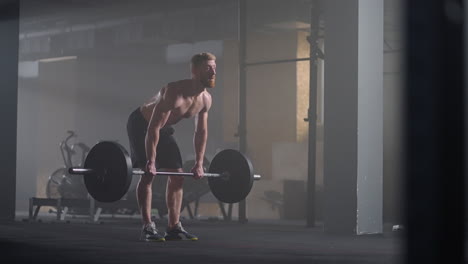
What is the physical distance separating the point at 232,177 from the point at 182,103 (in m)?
0.70

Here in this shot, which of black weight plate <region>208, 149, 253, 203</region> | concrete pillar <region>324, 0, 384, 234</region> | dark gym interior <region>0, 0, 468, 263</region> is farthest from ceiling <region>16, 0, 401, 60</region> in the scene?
black weight plate <region>208, 149, 253, 203</region>

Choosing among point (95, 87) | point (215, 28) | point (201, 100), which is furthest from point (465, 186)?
Answer: point (95, 87)

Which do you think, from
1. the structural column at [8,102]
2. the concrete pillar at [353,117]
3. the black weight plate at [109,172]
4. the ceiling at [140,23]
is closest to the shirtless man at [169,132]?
the black weight plate at [109,172]

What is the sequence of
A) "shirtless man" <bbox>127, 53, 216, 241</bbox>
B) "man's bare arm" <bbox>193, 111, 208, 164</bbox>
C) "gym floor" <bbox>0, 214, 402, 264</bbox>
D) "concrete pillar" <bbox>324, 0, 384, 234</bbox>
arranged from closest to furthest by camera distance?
1. "gym floor" <bbox>0, 214, 402, 264</bbox>
2. "shirtless man" <bbox>127, 53, 216, 241</bbox>
3. "man's bare arm" <bbox>193, 111, 208, 164</bbox>
4. "concrete pillar" <bbox>324, 0, 384, 234</bbox>

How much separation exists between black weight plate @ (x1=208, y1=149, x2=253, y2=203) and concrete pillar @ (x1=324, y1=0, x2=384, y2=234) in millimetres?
950

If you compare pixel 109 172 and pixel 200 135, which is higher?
pixel 200 135

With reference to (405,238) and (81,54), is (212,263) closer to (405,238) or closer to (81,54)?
(405,238)

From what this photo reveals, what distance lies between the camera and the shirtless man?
199 inches

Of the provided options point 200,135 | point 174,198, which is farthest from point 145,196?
point 200,135

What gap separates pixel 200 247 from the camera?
4.55 meters

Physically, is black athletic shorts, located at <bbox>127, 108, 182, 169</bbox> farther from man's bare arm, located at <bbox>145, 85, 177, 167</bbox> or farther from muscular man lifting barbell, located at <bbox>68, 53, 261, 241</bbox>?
man's bare arm, located at <bbox>145, 85, 177, 167</bbox>

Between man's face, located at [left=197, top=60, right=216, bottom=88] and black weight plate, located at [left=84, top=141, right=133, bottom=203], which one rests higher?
man's face, located at [left=197, top=60, right=216, bottom=88]

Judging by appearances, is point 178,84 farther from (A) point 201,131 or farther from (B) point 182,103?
(A) point 201,131

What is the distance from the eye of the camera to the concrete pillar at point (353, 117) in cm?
593
